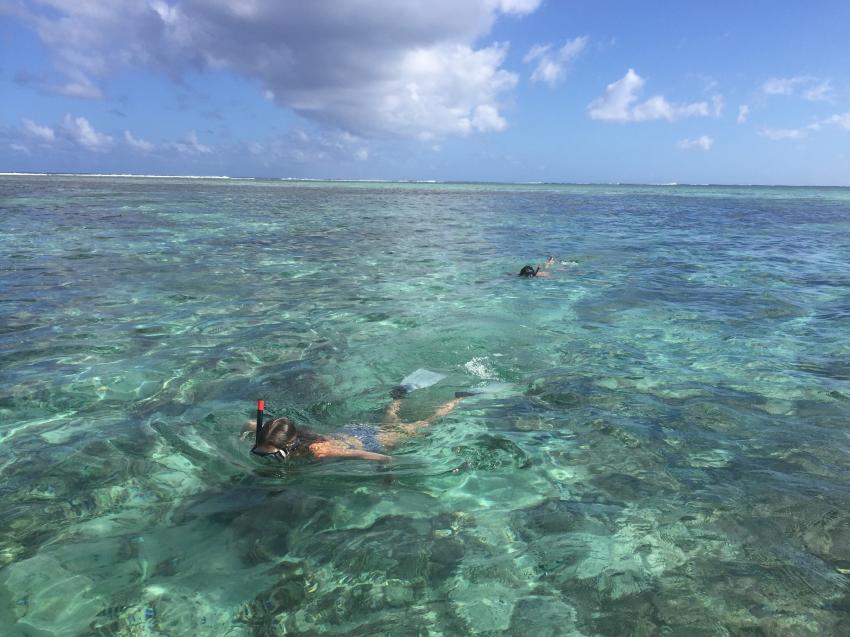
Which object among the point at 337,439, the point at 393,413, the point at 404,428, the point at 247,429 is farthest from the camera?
the point at 393,413

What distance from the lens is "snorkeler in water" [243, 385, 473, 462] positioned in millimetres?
5234

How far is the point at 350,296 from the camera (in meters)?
12.5

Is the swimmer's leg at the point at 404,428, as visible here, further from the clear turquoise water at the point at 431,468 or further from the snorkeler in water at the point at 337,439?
the clear turquoise water at the point at 431,468

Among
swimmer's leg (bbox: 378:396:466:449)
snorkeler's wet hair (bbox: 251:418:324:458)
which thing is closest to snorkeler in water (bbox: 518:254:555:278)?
swimmer's leg (bbox: 378:396:466:449)

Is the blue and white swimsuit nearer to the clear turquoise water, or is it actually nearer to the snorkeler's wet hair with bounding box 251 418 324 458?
the clear turquoise water

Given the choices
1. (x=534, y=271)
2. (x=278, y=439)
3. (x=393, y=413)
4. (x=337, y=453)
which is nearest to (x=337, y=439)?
(x=337, y=453)

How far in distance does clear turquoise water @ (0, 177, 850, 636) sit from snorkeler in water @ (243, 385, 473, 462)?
0.21 m

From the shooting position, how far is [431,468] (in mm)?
5309

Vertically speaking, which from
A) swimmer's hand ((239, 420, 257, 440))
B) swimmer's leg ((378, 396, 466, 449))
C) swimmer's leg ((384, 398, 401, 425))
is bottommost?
swimmer's leg ((384, 398, 401, 425))

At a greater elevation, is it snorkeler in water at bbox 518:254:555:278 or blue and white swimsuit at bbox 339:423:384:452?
snorkeler in water at bbox 518:254:555:278

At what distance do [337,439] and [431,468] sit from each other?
1.18 m

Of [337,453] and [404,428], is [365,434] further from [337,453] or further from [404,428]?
[337,453]

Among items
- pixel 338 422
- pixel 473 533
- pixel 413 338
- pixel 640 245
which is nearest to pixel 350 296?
pixel 413 338

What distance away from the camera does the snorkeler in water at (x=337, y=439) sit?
17.2 ft
